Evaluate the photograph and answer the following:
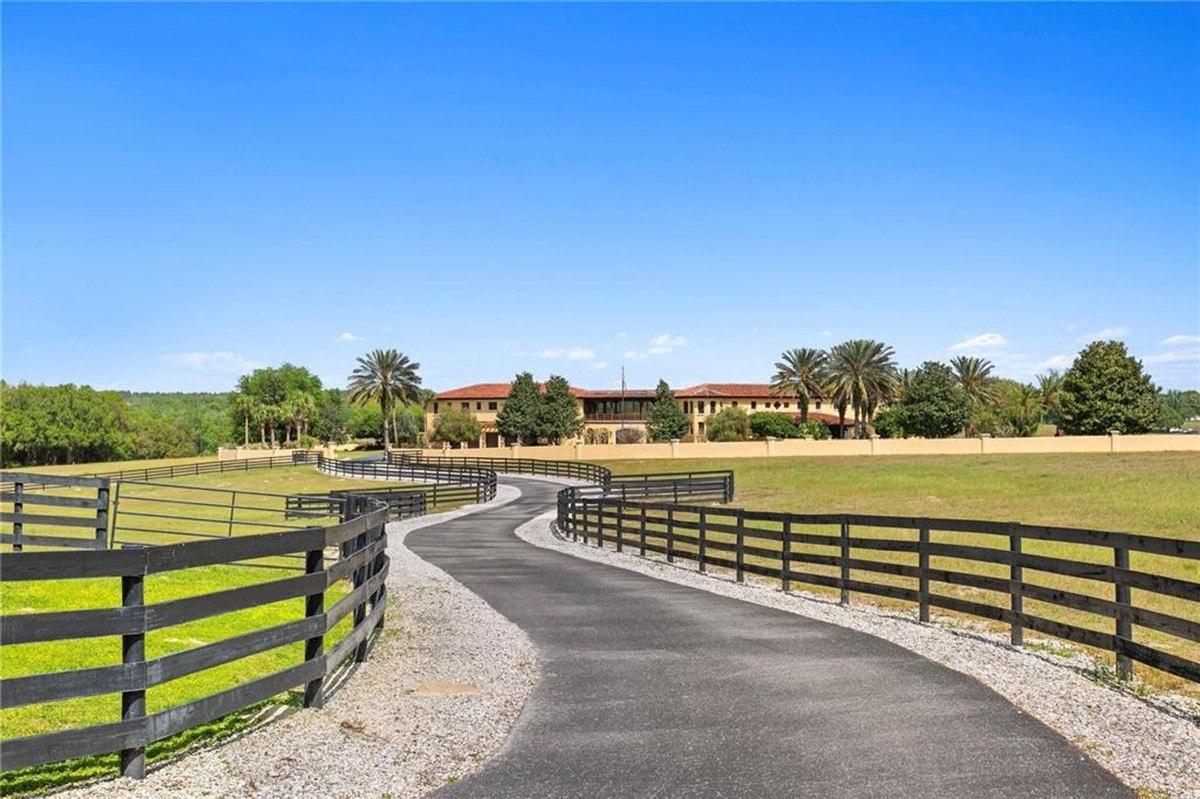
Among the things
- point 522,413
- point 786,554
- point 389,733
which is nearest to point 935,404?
point 522,413

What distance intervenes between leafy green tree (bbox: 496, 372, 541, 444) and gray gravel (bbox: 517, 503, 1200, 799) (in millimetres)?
108944

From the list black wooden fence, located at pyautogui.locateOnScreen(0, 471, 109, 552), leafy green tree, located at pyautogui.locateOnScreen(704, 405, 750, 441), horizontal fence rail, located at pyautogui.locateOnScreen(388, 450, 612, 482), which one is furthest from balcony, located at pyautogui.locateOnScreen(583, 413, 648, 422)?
black wooden fence, located at pyautogui.locateOnScreen(0, 471, 109, 552)

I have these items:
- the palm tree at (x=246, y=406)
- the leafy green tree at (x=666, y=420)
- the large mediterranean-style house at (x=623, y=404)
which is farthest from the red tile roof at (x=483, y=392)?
the palm tree at (x=246, y=406)

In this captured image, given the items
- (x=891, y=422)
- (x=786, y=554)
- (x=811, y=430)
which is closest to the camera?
(x=786, y=554)

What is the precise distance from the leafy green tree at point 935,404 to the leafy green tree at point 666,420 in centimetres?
2563

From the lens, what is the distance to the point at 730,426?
403ft

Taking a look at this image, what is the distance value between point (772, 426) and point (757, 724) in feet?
385

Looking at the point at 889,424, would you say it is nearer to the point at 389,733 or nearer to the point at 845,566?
the point at 845,566

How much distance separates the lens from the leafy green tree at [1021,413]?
127m

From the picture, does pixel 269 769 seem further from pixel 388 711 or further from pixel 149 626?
Result: pixel 388 711

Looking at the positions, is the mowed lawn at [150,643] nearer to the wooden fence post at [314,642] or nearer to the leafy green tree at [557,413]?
the wooden fence post at [314,642]

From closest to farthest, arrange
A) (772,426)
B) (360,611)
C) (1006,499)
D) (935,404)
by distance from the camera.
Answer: (360,611) → (1006,499) → (935,404) → (772,426)

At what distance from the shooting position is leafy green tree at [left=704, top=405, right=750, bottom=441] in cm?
12144

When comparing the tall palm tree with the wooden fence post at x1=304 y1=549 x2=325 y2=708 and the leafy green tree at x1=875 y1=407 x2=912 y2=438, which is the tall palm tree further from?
the wooden fence post at x1=304 y1=549 x2=325 y2=708
